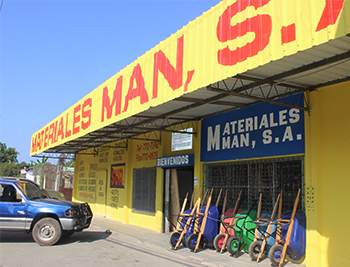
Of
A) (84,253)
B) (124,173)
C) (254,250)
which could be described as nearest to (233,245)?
(254,250)

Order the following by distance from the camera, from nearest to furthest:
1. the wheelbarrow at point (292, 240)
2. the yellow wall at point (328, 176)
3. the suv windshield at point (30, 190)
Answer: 1. the yellow wall at point (328, 176)
2. the wheelbarrow at point (292, 240)
3. the suv windshield at point (30, 190)

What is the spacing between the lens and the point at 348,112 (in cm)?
693

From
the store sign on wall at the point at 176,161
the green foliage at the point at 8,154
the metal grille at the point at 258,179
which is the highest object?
the green foliage at the point at 8,154

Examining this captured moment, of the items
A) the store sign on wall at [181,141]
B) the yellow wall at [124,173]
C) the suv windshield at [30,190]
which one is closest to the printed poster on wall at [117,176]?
the yellow wall at [124,173]

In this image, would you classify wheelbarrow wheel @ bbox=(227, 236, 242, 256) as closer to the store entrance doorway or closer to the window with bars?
the store entrance doorway

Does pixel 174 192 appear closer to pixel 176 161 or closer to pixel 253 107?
pixel 176 161

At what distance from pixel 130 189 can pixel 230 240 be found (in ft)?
26.9

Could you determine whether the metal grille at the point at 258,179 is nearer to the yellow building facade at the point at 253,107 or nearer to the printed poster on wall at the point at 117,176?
the yellow building facade at the point at 253,107

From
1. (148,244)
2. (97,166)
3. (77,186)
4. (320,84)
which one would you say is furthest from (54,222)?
(77,186)

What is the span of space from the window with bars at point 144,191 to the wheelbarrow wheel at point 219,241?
5013mm

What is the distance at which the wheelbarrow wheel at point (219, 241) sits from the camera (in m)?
8.86

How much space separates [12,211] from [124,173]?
280 inches

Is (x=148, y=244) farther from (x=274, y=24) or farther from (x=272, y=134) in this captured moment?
(x=274, y=24)

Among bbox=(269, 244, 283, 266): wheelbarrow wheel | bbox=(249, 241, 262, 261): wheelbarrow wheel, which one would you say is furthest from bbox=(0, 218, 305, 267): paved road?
bbox=(269, 244, 283, 266): wheelbarrow wheel
